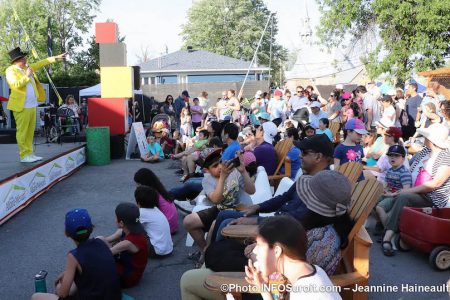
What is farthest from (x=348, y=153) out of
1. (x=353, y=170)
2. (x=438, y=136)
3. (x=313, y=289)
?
(x=313, y=289)

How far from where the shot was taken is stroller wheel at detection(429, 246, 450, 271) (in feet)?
14.3

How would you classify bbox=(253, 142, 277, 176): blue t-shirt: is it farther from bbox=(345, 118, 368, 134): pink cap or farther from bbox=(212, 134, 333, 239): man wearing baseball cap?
bbox=(212, 134, 333, 239): man wearing baseball cap

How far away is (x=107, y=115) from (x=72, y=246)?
7.43m

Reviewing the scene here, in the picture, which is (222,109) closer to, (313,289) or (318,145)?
(318,145)

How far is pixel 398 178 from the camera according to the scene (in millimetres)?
5402

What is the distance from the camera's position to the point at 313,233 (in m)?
2.97

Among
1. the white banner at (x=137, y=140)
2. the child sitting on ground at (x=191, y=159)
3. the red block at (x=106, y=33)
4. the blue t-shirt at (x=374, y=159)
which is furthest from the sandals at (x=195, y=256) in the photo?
the red block at (x=106, y=33)

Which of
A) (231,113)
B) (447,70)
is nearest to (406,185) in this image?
(231,113)

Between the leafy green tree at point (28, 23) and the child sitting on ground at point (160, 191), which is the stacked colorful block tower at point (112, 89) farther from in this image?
the leafy green tree at point (28, 23)

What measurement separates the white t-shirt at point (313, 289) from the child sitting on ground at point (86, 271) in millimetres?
1720

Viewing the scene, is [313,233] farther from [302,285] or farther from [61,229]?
[61,229]

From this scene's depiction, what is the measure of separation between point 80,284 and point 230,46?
56.3 meters

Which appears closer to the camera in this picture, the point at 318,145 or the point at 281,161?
the point at 318,145

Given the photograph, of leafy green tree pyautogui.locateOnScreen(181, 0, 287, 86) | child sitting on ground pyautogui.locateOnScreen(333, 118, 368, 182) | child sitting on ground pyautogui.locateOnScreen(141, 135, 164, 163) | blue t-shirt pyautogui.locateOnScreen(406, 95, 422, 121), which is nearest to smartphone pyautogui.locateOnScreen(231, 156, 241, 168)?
child sitting on ground pyautogui.locateOnScreen(333, 118, 368, 182)
